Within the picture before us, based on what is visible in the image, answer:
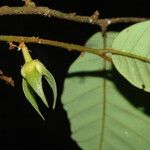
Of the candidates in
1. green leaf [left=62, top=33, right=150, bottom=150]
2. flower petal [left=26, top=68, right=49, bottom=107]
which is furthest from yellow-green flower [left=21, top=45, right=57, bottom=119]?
green leaf [left=62, top=33, right=150, bottom=150]

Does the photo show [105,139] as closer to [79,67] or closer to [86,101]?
[86,101]

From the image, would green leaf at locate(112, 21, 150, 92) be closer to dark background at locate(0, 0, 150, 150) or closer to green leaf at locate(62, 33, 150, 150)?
green leaf at locate(62, 33, 150, 150)

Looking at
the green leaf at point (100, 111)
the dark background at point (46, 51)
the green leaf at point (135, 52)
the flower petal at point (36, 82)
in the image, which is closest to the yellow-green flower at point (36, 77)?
the flower petal at point (36, 82)

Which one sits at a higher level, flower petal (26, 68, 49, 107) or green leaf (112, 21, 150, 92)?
green leaf (112, 21, 150, 92)

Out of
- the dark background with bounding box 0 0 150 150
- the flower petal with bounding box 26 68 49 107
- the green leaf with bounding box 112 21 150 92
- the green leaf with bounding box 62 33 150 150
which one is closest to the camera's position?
the flower petal with bounding box 26 68 49 107

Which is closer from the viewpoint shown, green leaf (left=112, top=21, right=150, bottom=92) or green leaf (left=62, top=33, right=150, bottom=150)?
green leaf (left=112, top=21, right=150, bottom=92)

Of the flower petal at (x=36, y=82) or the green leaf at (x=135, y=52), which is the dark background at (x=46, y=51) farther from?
the flower petal at (x=36, y=82)
